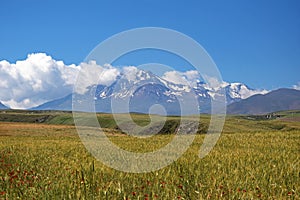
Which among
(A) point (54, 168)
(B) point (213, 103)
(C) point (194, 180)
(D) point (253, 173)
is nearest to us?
(C) point (194, 180)

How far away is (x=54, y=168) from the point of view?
1137cm

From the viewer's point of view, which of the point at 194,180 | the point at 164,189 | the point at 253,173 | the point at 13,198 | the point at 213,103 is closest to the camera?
the point at 13,198

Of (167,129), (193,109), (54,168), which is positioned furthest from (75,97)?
(167,129)

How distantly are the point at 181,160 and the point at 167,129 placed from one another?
232 feet

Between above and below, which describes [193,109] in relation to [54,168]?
above

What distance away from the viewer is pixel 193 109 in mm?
12672

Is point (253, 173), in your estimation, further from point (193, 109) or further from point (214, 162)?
point (193, 109)

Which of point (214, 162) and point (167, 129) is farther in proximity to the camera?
point (167, 129)

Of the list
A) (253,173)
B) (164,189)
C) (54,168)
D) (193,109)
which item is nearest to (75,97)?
(54,168)

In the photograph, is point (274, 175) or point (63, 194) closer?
point (63, 194)

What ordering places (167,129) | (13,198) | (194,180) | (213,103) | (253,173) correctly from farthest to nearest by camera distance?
(167,129), (213,103), (253,173), (194,180), (13,198)

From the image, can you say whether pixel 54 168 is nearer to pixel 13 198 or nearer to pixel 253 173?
pixel 13 198

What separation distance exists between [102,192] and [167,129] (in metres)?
75.7

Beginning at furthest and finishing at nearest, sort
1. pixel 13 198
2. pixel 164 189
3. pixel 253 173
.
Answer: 1. pixel 253 173
2. pixel 164 189
3. pixel 13 198
